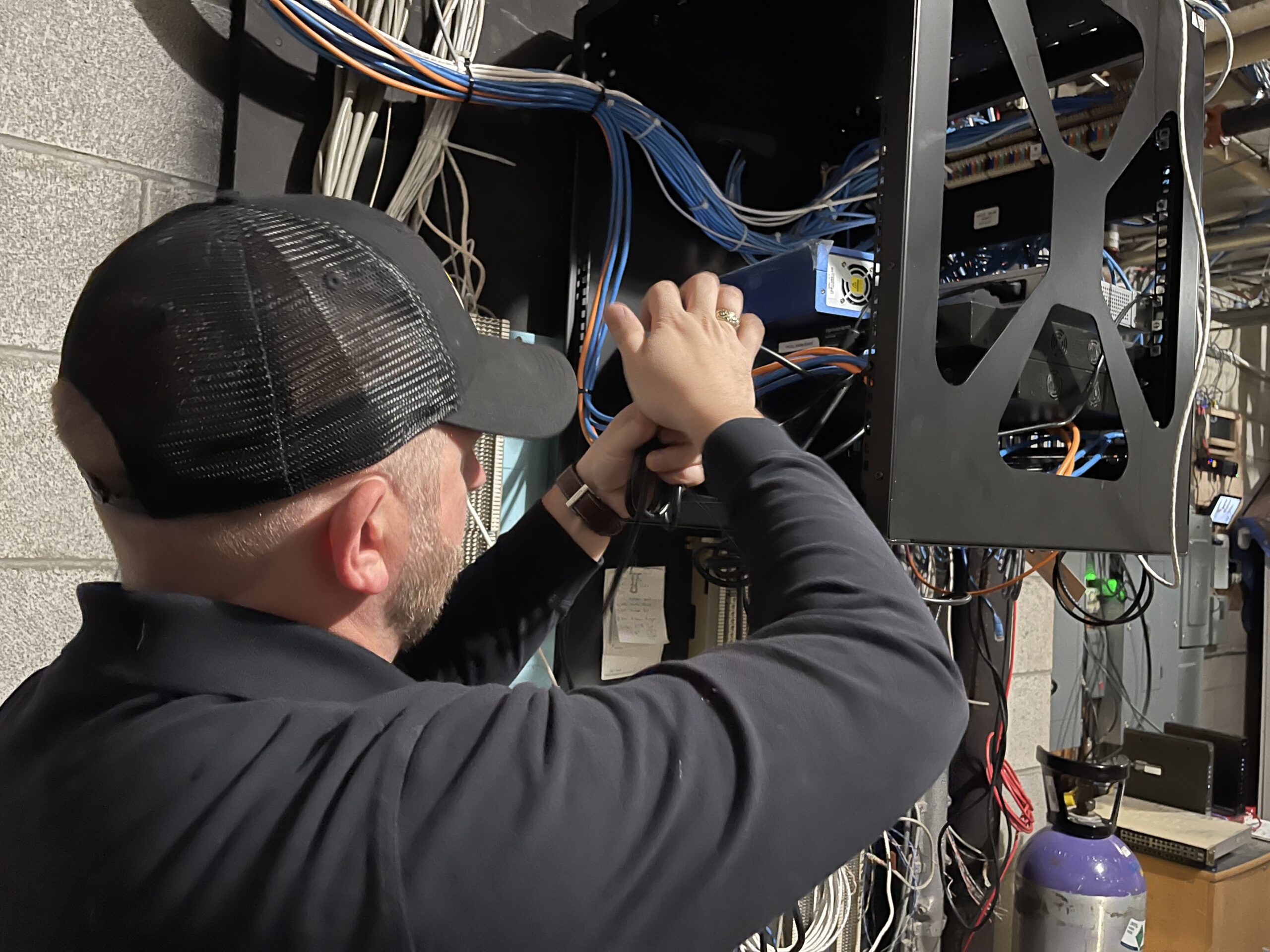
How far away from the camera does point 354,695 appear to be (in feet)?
1.75

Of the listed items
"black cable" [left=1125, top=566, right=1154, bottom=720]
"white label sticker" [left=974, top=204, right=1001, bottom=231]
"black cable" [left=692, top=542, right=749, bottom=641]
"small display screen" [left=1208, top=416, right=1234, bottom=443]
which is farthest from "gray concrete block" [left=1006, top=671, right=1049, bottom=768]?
"small display screen" [left=1208, top=416, right=1234, bottom=443]

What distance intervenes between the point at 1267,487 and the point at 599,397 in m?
3.80

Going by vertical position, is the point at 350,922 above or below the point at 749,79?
below

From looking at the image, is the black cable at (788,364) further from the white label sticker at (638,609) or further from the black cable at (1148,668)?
the black cable at (1148,668)

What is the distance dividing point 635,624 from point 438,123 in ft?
2.53

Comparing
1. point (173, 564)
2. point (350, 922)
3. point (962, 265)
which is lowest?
point (350, 922)

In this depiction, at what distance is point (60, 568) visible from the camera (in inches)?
39.2

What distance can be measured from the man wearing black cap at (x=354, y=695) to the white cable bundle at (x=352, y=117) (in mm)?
546

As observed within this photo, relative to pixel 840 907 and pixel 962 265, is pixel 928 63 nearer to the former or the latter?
pixel 962 265

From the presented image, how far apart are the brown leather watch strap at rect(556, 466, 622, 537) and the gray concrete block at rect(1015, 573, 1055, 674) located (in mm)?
1569

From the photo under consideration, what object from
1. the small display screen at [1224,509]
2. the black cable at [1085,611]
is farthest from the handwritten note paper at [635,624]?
the small display screen at [1224,509]

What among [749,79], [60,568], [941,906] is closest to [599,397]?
[749,79]

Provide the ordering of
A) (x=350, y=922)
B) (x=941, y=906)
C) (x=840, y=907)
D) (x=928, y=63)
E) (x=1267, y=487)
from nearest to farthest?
(x=350, y=922) → (x=928, y=63) → (x=840, y=907) → (x=941, y=906) → (x=1267, y=487)

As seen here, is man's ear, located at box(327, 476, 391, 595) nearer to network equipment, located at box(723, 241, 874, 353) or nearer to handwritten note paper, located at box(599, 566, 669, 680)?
network equipment, located at box(723, 241, 874, 353)
